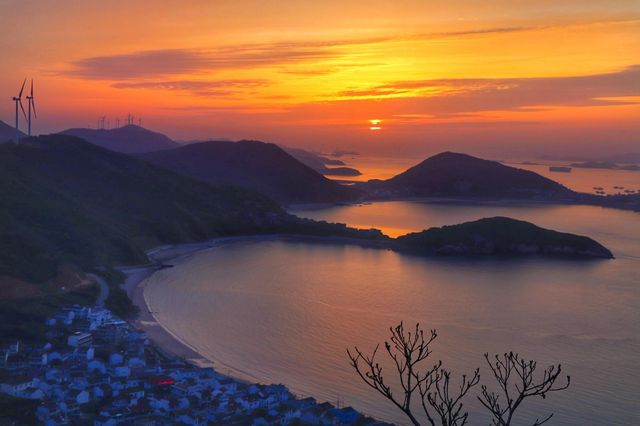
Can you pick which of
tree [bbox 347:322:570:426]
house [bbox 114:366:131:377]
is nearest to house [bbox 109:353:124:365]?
house [bbox 114:366:131:377]

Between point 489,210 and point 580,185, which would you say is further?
point 580,185

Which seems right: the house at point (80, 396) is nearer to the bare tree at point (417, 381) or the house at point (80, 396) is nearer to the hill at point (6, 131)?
the bare tree at point (417, 381)

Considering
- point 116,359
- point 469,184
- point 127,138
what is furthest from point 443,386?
point 127,138

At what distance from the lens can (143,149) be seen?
368ft

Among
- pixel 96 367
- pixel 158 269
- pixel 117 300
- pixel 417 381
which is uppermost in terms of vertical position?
pixel 417 381

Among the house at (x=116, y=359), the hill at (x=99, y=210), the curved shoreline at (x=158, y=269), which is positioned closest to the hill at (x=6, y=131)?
the hill at (x=99, y=210)

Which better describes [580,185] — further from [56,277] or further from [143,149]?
[56,277]

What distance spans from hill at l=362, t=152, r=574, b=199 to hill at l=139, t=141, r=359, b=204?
7472mm

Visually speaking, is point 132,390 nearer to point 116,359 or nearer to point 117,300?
point 116,359

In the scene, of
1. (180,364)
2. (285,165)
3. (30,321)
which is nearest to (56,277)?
(30,321)

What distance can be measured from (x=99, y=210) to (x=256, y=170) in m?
37.4

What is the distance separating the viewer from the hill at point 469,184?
75.8 m

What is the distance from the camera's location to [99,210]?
36.2 metres

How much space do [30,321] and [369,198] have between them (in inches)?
2211
